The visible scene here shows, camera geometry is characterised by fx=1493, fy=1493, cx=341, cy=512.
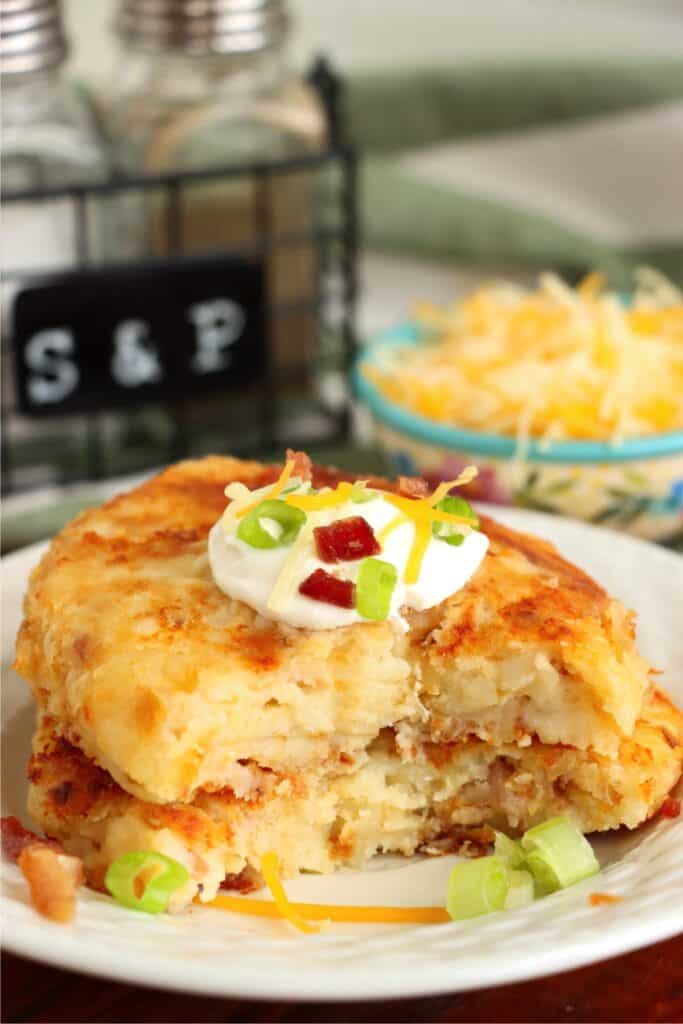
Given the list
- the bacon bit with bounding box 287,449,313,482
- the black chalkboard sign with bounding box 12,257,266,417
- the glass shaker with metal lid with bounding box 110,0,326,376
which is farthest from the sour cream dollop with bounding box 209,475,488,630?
the glass shaker with metal lid with bounding box 110,0,326,376

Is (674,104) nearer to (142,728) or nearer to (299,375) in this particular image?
(299,375)

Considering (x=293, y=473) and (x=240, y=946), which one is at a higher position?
(x=293, y=473)

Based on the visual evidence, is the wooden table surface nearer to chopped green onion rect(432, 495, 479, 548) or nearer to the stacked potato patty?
the stacked potato patty

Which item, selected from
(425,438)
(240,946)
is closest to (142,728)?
(240,946)

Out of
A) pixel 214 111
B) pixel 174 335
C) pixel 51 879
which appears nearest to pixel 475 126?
pixel 214 111

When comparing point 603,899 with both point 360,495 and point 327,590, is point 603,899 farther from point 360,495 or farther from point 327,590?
point 360,495

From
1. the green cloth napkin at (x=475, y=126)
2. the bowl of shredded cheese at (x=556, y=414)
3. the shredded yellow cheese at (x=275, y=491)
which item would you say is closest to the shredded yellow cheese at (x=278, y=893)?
the shredded yellow cheese at (x=275, y=491)

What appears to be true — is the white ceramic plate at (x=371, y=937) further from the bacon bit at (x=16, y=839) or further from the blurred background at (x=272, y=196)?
the blurred background at (x=272, y=196)
